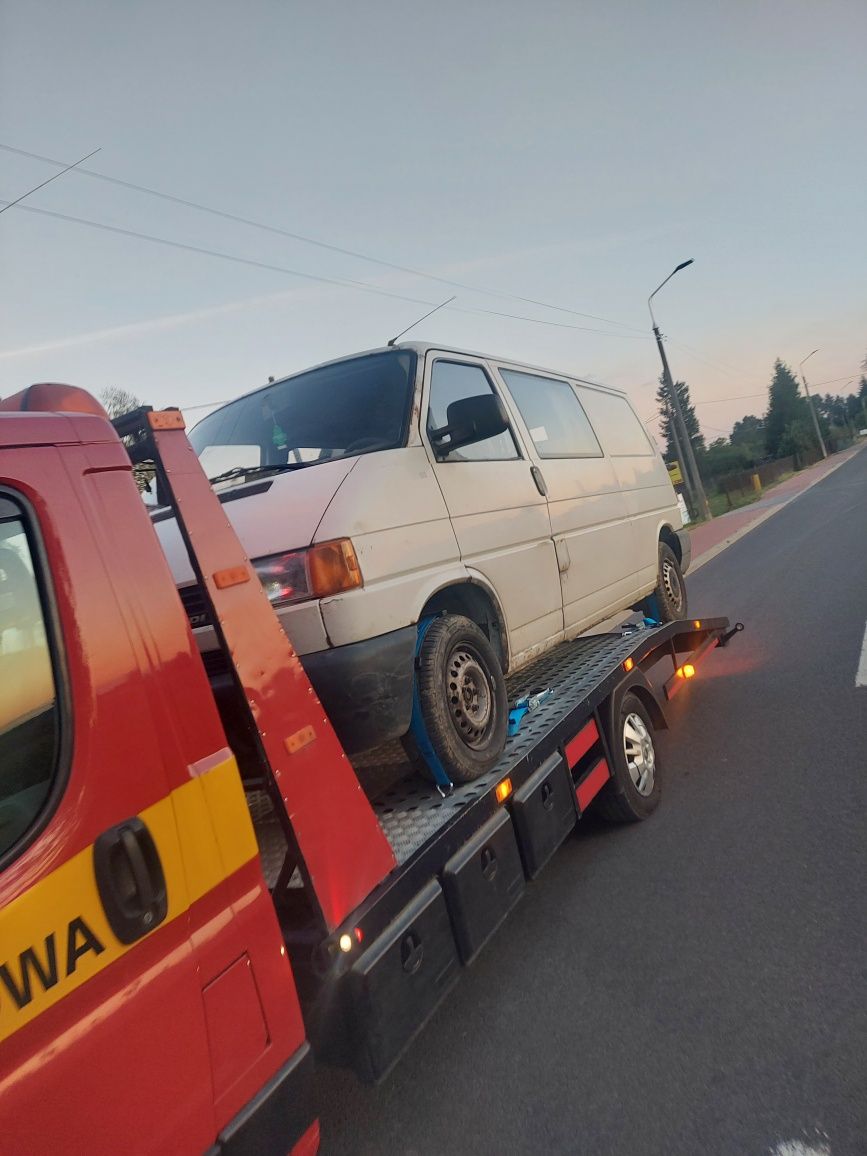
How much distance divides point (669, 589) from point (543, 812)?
391 centimetres

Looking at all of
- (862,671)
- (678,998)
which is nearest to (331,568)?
(678,998)

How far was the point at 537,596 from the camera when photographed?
428cm

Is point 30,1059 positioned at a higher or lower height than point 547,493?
lower

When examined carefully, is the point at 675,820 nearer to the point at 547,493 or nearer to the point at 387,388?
the point at 547,493

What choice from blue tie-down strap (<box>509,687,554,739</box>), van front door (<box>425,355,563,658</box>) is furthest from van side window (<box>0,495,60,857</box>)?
blue tie-down strap (<box>509,687,554,739</box>)

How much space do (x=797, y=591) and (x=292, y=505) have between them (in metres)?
9.26

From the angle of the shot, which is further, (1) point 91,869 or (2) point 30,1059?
(1) point 91,869

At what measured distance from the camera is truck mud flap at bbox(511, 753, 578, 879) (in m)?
3.19

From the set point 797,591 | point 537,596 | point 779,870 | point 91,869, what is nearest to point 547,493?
point 537,596

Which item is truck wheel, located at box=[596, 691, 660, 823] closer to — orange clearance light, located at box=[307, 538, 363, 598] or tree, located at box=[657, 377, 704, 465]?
orange clearance light, located at box=[307, 538, 363, 598]

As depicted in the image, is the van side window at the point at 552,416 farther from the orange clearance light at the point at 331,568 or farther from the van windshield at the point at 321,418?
the orange clearance light at the point at 331,568

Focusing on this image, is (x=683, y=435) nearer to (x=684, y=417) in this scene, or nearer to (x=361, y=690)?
(x=361, y=690)

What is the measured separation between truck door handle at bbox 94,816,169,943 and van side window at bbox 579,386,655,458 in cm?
493

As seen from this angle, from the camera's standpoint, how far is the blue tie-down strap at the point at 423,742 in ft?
10.2
